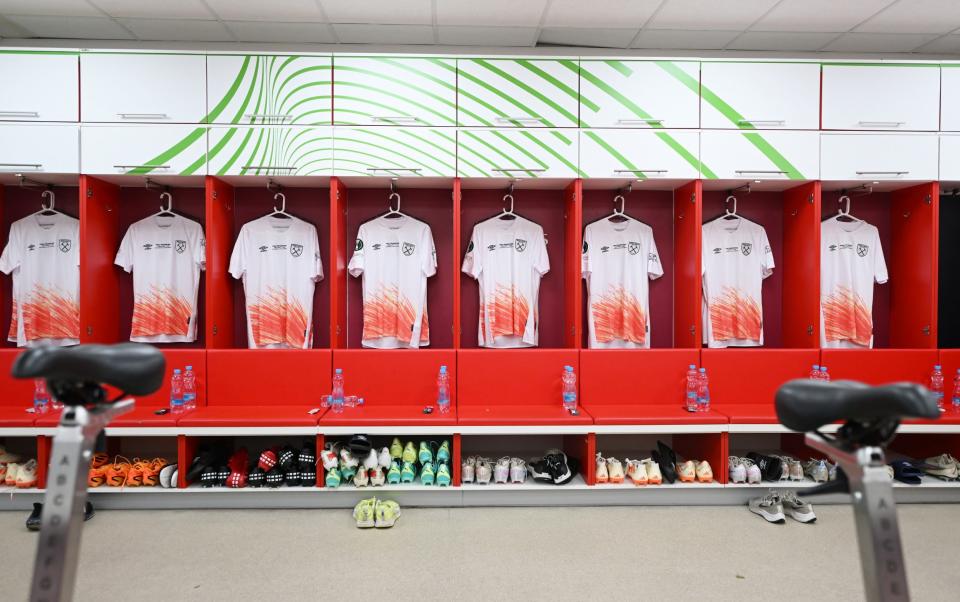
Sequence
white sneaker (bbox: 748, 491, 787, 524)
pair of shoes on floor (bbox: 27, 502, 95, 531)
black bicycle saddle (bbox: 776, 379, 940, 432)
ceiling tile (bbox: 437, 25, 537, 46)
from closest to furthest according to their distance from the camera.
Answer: black bicycle saddle (bbox: 776, 379, 940, 432), pair of shoes on floor (bbox: 27, 502, 95, 531), white sneaker (bbox: 748, 491, 787, 524), ceiling tile (bbox: 437, 25, 537, 46)

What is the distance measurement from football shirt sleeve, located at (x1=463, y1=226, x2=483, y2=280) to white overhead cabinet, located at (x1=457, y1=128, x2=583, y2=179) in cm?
50

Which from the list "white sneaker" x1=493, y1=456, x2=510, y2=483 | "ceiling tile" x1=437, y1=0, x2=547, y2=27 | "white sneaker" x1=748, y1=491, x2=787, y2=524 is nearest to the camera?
"white sneaker" x1=748, y1=491, x2=787, y2=524

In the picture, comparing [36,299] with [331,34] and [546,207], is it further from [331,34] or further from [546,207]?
[546,207]

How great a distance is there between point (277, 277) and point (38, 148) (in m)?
1.56

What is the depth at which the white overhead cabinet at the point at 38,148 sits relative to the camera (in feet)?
9.87

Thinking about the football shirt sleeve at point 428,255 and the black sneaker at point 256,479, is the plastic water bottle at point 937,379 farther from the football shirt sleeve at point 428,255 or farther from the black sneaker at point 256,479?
the black sneaker at point 256,479

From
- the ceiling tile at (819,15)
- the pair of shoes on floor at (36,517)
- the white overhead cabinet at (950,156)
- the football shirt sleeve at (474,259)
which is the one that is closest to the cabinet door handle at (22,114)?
the pair of shoes on floor at (36,517)

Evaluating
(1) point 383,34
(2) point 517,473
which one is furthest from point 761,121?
(2) point 517,473

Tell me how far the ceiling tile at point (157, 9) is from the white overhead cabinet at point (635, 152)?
257cm

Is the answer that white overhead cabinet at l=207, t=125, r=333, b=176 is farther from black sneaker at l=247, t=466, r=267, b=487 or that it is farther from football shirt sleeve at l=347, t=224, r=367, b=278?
black sneaker at l=247, t=466, r=267, b=487

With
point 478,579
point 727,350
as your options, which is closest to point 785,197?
point 727,350

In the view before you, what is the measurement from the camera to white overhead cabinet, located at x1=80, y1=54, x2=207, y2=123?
3025mm

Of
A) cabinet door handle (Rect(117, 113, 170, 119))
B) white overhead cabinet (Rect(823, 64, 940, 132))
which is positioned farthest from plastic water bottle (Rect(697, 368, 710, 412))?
cabinet door handle (Rect(117, 113, 170, 119))

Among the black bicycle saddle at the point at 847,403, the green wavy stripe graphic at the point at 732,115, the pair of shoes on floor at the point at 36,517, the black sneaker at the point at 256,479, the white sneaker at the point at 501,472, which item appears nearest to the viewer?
the black bicycle saddle at the point at 847,403
